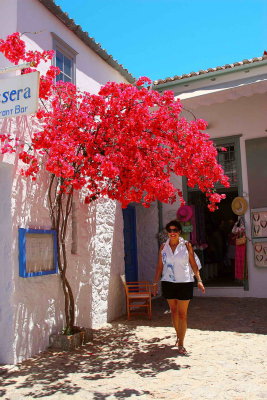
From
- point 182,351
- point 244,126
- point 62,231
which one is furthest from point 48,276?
point 244,126

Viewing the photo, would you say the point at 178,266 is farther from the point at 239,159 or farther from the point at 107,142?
the point at 239,159

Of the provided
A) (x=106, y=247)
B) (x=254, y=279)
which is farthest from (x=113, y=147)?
(x=254, y=279)

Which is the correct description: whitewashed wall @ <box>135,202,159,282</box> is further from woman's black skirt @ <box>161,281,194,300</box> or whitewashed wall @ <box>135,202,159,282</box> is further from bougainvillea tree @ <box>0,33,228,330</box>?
woman's black skirt @ <box>161,281,194,300</box>

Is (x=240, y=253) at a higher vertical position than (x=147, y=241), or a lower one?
lower

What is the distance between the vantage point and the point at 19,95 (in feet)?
13.5

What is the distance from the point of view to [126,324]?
23.8 feet

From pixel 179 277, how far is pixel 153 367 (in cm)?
113

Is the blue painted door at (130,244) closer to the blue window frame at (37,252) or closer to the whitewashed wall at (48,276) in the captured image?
the whitewashed wall at (48,276)

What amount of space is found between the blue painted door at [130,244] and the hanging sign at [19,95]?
565 cm

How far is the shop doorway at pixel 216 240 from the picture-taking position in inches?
395

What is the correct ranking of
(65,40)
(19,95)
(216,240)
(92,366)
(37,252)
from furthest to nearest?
(216,240) → (65,40) → (37,252) → (92,366) → (19,95)

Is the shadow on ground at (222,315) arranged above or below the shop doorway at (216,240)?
below

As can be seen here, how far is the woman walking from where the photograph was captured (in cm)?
524

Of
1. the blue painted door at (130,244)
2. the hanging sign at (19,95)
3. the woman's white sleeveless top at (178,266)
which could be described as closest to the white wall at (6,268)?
the hanging sign at (19,95)
